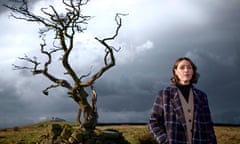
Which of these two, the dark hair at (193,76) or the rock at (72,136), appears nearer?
Result: the dark hair at (193,76)

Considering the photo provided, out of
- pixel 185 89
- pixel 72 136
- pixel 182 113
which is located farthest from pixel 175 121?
pixel 72 136

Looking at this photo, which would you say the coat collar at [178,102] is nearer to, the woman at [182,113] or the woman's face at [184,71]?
the woman at [182,113]

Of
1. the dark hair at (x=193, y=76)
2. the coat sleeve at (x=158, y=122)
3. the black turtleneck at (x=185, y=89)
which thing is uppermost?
the dark hair at (x=193, y=76)

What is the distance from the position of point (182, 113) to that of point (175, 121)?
14 centimetres

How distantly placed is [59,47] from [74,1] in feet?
10.4

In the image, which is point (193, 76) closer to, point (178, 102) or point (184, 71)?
point (184, 71)

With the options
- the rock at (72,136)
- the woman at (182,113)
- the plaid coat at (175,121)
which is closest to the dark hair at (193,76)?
the woman at (182,113)

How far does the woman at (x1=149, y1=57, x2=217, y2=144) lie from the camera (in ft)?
15.4

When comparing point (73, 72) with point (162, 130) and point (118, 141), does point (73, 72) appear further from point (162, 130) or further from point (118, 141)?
point (162, 130)

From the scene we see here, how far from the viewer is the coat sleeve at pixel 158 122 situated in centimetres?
465

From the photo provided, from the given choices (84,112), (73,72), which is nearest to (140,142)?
(84,112)

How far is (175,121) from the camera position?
472 centimetres

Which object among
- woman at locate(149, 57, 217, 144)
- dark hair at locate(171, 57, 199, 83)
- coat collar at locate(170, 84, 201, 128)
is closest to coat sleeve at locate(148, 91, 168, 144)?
woman at locate(149, 57, 217, 144)

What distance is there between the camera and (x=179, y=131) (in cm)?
470
